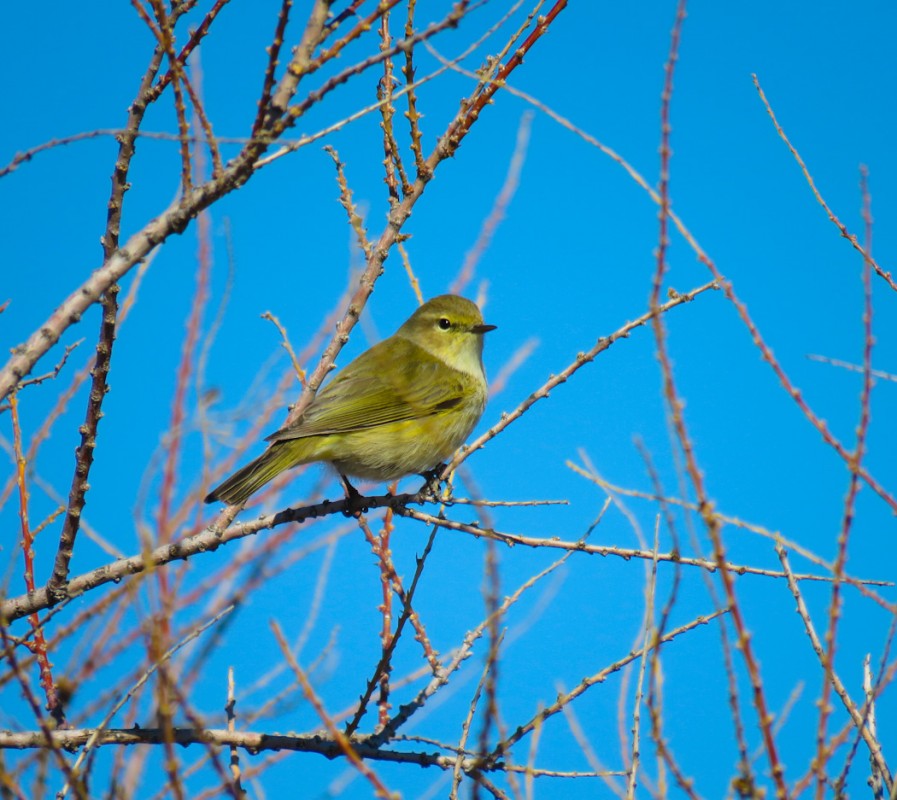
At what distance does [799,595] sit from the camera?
243 cm

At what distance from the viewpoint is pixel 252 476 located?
4535 millimetres

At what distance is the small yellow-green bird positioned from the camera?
4.86 meters

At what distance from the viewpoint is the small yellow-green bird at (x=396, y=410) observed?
15.9 feet

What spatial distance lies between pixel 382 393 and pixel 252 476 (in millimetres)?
1273

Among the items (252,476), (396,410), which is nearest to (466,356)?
(396,410)

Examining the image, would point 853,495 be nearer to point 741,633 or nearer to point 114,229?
point 741,633

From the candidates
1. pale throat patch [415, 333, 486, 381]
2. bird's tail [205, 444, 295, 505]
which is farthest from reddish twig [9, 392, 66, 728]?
pale throat patch [415, 333, 486, 381]

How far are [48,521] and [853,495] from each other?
9.50 feet

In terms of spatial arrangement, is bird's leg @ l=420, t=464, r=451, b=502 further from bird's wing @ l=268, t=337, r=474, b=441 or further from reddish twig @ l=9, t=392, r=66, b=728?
reddish twig @ l=9, t=392, r=66, b=728

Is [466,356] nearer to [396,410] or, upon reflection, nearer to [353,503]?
[396,410]

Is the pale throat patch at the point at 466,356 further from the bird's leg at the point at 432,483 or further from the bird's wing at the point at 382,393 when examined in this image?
the bird's leg at the point at 432,483

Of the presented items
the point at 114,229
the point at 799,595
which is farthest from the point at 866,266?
the point at 114,229

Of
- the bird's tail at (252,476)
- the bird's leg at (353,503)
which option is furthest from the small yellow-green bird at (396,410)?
the bird's leg at (353,503)

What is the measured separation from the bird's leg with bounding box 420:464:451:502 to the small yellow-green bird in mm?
50
